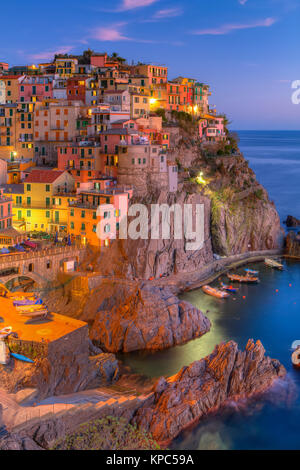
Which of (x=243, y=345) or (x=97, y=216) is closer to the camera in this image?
(x=243, y=345)

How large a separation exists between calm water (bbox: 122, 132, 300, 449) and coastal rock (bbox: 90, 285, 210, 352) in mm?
769

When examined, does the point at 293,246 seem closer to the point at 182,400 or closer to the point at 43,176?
Answer: the point at 43,176

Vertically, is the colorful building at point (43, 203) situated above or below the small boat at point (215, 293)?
above

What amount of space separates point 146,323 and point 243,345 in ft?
20.0

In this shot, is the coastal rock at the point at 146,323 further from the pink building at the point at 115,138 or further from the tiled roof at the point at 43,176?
the pink building at the point at 115,138

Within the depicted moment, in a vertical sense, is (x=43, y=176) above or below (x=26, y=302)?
above

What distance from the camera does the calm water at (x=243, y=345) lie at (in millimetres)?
23359

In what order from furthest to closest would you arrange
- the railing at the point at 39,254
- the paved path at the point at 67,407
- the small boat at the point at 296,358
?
the railing at the point at 39,254
the small boat at the point at 296,358
the paved path at the point at 67,407

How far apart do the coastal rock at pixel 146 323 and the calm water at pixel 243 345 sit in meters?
0.77

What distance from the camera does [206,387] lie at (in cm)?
2511

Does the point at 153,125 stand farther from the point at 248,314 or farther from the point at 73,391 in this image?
the point at 73,391

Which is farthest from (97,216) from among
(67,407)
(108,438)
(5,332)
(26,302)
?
(108,438)

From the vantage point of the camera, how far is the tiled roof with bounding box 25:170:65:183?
1615 inches

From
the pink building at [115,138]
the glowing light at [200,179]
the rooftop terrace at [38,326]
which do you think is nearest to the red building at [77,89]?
the pink building at [115,138]
